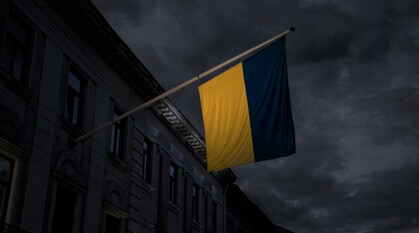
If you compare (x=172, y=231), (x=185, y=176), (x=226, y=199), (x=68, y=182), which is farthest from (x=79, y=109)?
(x=226, y=199)

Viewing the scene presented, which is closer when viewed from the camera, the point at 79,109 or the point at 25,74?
the point at 25,74

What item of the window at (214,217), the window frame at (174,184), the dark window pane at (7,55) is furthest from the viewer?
the window at (214,217)

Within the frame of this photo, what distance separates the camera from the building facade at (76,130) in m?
15.6

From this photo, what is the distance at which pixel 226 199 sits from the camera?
38281 mm

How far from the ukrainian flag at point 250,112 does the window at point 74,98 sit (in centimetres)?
437

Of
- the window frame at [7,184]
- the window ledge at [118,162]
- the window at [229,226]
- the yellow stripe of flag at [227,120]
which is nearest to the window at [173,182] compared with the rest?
the window ledge at [118,162]

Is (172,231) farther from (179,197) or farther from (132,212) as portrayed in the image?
(132,212)

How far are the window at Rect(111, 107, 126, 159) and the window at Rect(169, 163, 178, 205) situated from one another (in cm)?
565

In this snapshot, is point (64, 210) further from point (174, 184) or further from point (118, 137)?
point (174, 184)

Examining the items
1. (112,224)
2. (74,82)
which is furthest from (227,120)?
(112,224)

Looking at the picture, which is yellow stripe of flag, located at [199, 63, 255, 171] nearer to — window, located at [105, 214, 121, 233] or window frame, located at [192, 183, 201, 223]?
window, located at [105, 214, 121, 233]

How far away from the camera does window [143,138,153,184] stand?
2488cm

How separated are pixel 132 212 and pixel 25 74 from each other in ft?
25.6

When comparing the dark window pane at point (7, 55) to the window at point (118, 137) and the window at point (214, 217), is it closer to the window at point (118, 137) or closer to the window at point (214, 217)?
the window at point (118, 137)
